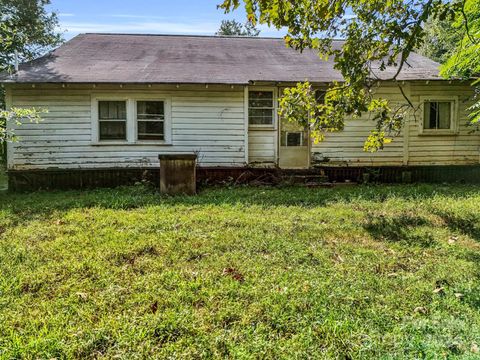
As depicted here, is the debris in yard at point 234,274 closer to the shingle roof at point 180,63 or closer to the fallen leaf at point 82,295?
the fallen leaf at point 82,295

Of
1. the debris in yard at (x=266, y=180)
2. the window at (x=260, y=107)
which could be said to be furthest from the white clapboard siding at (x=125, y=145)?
the debris in yard at (x=266, y=180)

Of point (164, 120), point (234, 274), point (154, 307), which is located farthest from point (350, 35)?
point (164, 120)

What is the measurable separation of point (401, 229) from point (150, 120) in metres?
6.89

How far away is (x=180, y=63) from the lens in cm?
1073

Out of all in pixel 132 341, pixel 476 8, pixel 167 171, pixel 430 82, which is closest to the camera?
pixel 132 341

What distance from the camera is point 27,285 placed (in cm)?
347

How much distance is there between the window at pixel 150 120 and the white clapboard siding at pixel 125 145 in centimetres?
28

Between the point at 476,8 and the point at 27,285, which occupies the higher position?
the point at 476,8

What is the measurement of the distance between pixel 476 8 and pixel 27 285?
601 centimetres

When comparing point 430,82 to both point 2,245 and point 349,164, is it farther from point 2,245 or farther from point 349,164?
point 2,245

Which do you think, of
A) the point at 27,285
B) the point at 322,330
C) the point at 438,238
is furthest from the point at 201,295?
the point at 438,238

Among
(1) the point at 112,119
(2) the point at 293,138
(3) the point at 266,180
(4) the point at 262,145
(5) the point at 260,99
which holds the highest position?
(5) the point at 260,99

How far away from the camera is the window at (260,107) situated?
33.7ft

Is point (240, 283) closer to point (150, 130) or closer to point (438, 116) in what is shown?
point (150, 130)
